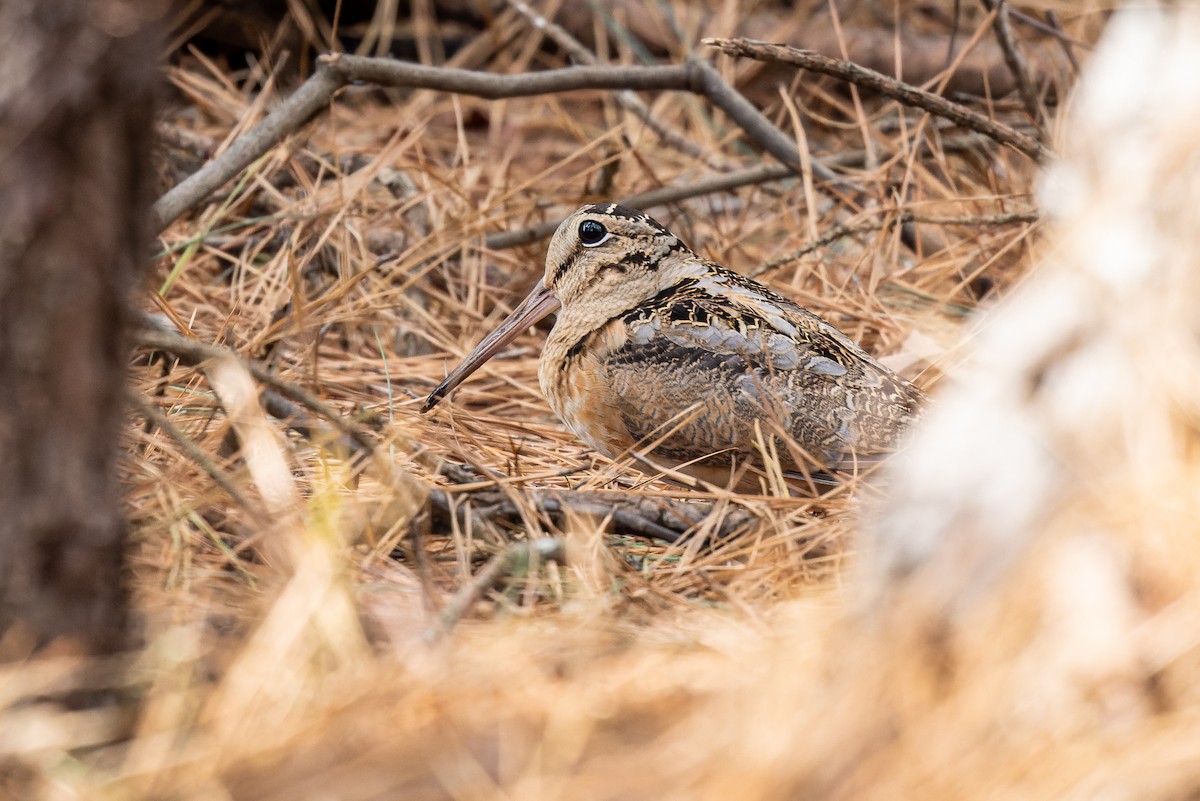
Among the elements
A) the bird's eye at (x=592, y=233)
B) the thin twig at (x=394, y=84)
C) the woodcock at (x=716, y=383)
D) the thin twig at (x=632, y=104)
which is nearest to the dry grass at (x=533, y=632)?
the woodcock at (x=716, y=383)

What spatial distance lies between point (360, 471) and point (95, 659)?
30.7 inches

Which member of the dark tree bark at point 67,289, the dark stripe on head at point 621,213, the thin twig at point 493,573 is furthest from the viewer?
the dark stripe on head at point 621,213

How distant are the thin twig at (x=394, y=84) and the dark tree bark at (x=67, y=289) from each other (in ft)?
5.15

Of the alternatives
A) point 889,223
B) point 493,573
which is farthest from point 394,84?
point 493,573

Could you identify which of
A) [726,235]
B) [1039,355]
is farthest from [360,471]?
[726,235]

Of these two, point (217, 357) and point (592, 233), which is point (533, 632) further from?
point (592, 233)

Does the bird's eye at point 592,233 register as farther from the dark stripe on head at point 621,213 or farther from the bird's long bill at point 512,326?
the bird's long bill at point 512,326

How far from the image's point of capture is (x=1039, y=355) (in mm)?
1324

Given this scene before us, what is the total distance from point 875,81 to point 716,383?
980 millimetres

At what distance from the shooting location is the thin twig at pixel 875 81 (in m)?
2.97

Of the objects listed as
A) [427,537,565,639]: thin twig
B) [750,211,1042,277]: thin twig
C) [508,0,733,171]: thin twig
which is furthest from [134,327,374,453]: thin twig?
[508,0,733,171]: thin twig

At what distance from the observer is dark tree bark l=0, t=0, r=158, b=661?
1296mm

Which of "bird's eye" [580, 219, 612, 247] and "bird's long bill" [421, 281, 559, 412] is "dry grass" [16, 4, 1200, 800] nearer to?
"bird's long bill" [421, 281, 559, 412]

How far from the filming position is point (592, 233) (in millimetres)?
3111
